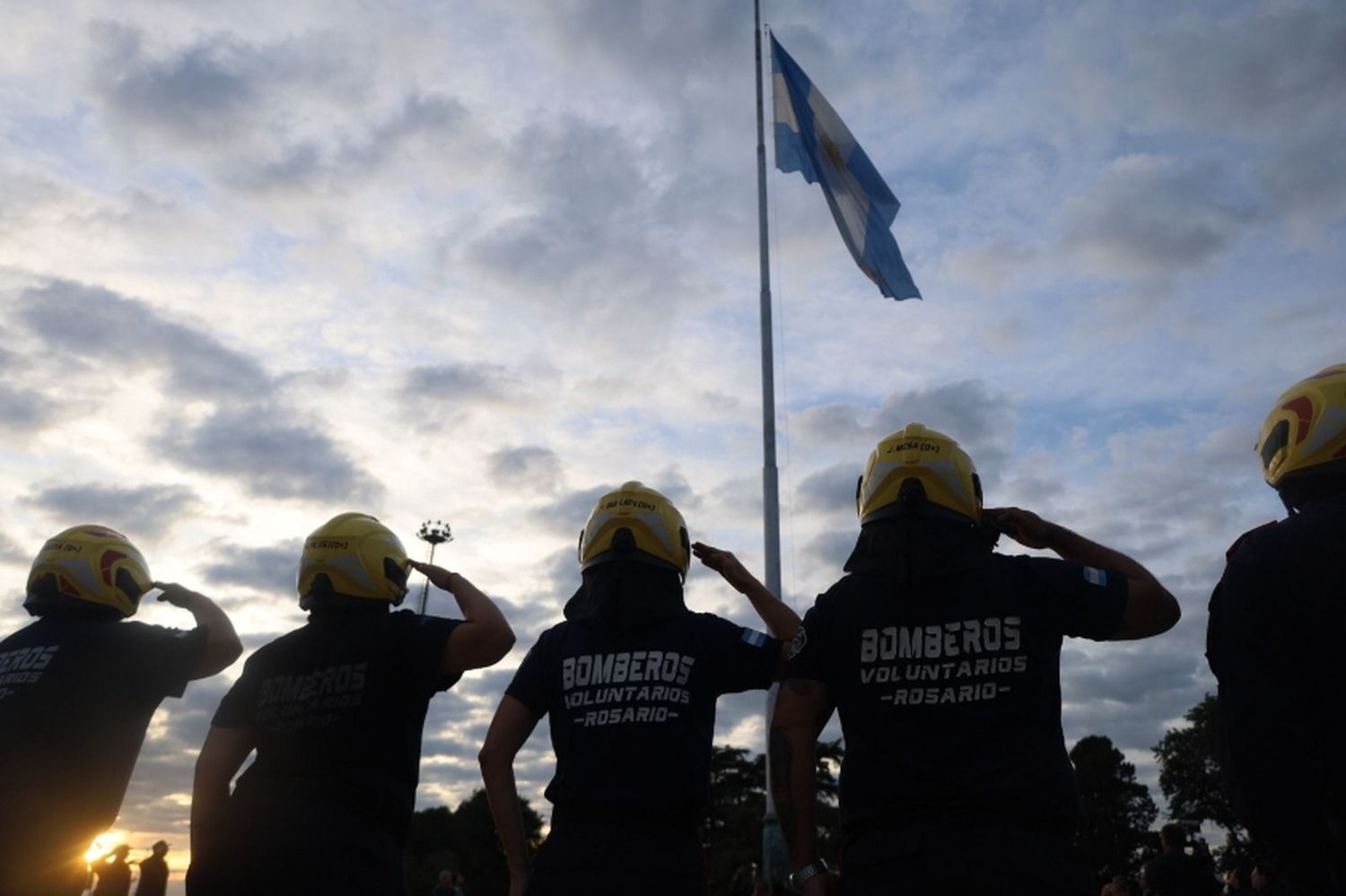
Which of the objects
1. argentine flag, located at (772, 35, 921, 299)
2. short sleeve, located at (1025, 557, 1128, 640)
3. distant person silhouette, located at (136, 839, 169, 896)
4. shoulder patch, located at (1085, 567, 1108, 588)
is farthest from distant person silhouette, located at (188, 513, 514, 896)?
distant person silhouette, located at (136, 839, 169, 896)

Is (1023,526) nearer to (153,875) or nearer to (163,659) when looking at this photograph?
(163,659)

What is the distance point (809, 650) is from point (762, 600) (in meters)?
0.99

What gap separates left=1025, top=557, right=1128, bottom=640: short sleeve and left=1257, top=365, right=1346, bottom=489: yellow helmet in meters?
0.64

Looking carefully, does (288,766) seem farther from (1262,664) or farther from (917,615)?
(1262,664)

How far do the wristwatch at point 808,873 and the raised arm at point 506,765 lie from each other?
141cm

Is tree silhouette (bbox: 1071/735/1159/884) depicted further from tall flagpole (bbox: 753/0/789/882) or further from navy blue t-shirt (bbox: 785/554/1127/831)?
navy blue t-shirt (bbox: 785/554/1127/831)

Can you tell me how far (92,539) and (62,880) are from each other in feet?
6.09

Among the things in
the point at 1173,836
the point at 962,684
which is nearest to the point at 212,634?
the point at 962,684

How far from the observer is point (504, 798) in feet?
16.7

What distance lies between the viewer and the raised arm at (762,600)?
515 cm

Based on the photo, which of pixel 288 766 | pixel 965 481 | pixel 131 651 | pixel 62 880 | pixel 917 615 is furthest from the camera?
pixel 131 651

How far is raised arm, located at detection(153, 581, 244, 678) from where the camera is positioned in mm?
6121

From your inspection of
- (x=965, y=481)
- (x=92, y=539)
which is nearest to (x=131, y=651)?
(x=92, y=539)

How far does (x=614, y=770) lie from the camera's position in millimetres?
4508
